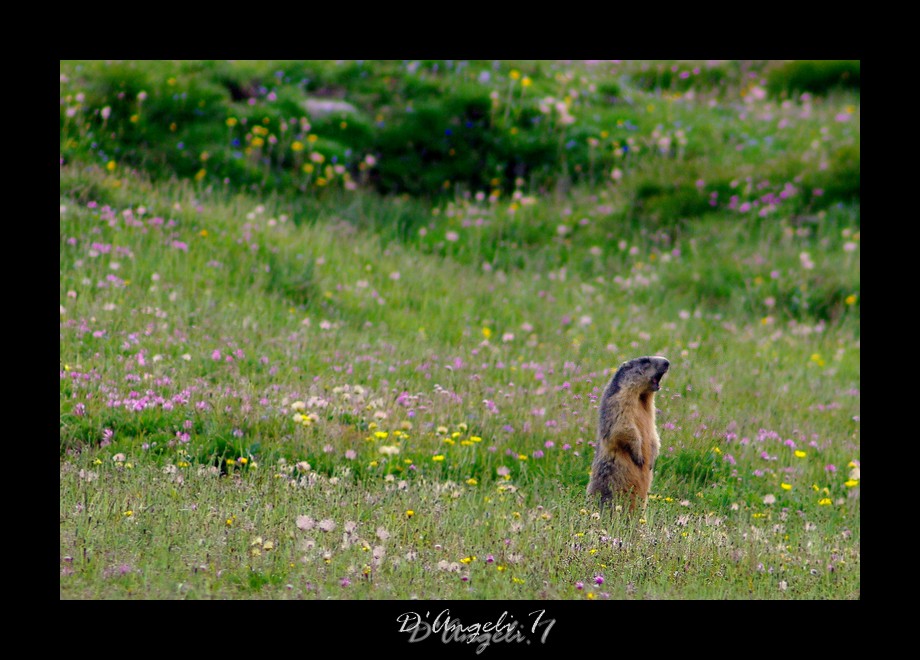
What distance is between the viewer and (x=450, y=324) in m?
10.7

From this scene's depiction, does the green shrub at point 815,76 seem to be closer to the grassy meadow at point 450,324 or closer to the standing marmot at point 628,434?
the grassy meadow at point 450,324

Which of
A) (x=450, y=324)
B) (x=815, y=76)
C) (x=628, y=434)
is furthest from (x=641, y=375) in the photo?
(x=815, y=76)

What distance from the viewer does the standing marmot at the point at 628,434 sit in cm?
651

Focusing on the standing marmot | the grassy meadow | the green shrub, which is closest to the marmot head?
the standing marmot

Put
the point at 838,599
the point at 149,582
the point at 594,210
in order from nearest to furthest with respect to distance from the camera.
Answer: the point at 149,582
the point at 838,599
the point at 594,210

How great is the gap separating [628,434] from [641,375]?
0.45 meters

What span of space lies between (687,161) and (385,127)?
5044mm

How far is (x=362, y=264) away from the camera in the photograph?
40.3 ft

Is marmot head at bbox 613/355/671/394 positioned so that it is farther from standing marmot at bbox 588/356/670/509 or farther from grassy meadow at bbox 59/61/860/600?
grassy meadow at bbox 59/61/860/600

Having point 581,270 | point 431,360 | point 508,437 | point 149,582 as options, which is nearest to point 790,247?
point 581,270

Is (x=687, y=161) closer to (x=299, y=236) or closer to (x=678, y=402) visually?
(x=299, y=236)

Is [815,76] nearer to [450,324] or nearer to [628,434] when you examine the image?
[450,324]

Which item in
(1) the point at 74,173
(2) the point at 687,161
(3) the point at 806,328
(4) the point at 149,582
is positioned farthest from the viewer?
(2) the point at 687,161

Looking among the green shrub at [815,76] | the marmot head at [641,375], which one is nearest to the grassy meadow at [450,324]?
the green shrub at [815,76]
